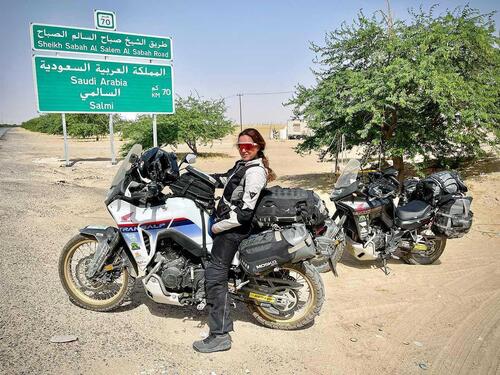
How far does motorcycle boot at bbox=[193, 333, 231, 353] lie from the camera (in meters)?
3.32

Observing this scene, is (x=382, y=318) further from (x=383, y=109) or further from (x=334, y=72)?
(x=334, y=72)

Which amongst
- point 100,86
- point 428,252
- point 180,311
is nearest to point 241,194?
point 180,311

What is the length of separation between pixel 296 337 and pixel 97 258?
209cm

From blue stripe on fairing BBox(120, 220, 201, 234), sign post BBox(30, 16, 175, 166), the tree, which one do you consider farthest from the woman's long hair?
sign post BBox(30, 16, 175, 166)

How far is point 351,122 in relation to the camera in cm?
1168

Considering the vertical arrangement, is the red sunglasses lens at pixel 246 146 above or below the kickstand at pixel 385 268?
above

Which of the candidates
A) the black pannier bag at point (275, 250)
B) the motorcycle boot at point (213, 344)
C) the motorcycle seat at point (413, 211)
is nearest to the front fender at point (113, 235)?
the motorcycle boot at point (213, 344)

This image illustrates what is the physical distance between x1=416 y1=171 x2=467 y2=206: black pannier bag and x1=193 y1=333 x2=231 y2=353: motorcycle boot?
3.63 metres

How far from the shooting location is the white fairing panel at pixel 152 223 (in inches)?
138

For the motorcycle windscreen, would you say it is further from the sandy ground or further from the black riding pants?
the sandy ground

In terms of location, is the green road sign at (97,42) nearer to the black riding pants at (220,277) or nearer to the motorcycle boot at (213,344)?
the black riding pants at (220,277)

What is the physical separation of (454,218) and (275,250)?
3125mm

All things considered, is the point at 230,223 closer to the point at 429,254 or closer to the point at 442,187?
the point at 442,187

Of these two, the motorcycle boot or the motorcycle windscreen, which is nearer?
the motorcycle boot
